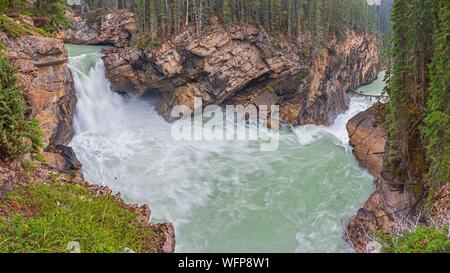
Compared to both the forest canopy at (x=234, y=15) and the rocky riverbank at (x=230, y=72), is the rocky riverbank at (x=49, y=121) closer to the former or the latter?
the rocky riverbank at (x=230, y=72)

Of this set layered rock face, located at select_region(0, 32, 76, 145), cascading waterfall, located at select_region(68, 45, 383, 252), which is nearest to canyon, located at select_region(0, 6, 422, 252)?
layered rock face, located at select_region(0, 32, 76, 145)

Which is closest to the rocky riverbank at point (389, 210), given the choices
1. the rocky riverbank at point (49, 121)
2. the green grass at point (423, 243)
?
the green grass at point (423, 243)

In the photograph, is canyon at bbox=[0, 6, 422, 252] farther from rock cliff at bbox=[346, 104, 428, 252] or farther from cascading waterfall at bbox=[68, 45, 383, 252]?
rock cliff at bbox=[346, 104, 428, 252]

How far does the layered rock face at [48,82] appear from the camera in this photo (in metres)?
18.8

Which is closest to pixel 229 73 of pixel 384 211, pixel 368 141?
pixel 368 141

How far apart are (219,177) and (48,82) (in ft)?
41.9

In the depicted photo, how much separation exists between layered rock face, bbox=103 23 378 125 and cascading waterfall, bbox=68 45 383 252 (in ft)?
8.00

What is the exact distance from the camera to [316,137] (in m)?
37.5

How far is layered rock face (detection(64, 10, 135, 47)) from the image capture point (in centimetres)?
4750

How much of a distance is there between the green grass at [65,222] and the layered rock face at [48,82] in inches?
351

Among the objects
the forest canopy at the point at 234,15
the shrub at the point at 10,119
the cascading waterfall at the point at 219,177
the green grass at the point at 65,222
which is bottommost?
the cascading waterfall at the point at 219,177

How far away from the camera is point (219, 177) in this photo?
26.9 metres
